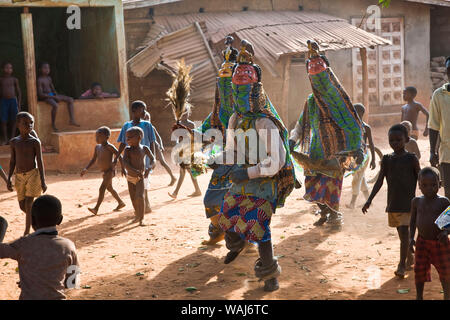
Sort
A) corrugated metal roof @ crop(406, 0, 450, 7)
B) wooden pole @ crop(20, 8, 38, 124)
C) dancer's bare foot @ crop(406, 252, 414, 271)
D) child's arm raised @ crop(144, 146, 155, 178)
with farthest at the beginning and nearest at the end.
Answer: corrugated metal roof @ crop(406, 0, 450, 7)
wooden pole @ crop(20, 8, 38, 124)
child's arm raised @ crop(144, 146, 155, 178)
dancer's bare foot @ crop(406, 252, 414, 271)

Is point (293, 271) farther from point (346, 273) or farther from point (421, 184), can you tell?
point (421, 184)

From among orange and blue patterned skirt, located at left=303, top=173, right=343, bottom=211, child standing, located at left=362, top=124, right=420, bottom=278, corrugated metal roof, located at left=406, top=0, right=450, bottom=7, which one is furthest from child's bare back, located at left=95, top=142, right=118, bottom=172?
corrugated metal roof, located at left=406, top=0, right=450, bottom=7

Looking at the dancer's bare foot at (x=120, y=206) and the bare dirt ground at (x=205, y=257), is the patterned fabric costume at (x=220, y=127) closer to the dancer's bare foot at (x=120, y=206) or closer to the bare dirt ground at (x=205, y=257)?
the bare dirt ground at (x=205, y=257)

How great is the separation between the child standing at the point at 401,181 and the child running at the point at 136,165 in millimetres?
3368

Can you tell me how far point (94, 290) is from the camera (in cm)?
528

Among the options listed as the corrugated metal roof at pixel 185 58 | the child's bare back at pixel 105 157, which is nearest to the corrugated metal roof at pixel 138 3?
the corrugated metal roof at pixel 185 58

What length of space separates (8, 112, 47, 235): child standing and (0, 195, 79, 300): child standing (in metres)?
3.31

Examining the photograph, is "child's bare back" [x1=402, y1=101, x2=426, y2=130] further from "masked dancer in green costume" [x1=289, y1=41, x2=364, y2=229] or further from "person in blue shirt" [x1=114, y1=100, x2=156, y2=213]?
"person in blue shirt" [x1=114, y1=100, x2=156, y2=213]

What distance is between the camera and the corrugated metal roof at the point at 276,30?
583 inches

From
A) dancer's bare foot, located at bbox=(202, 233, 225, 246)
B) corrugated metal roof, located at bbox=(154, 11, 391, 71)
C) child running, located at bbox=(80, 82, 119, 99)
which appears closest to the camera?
dancer's bare foot, located at bbox=(202, 233, 225, 246)

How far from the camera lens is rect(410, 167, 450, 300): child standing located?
4449 mm

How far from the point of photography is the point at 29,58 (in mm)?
12148

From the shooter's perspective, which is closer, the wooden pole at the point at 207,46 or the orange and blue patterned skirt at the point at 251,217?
the orange and blue patterned skirt at the point at 251,217

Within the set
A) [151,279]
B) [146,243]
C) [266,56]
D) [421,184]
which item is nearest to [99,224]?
[146,243]
